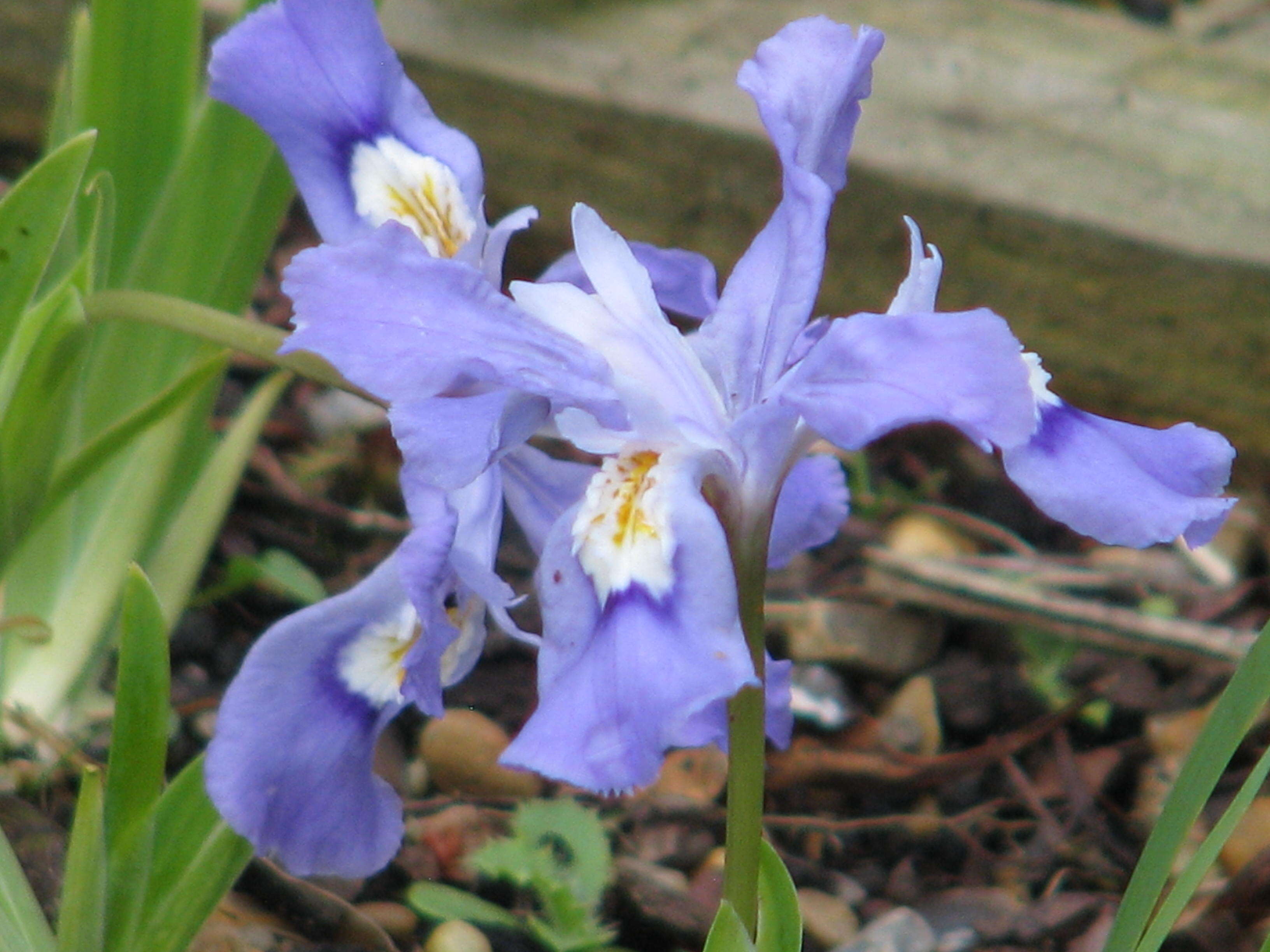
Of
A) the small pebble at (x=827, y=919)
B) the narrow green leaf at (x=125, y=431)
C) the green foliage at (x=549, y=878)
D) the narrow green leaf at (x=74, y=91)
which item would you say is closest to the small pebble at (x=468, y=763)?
the green foliage at (x=549, y=878)

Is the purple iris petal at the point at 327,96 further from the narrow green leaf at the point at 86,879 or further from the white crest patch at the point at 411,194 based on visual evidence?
the narrow green leaf at the point at 86,879

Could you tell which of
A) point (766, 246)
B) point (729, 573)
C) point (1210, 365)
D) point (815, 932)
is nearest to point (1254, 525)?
point (1210, 365)

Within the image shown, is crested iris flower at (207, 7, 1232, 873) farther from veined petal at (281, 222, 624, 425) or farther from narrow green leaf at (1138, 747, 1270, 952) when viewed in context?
narrow green leaf at (1138, 747, 1270, 952)

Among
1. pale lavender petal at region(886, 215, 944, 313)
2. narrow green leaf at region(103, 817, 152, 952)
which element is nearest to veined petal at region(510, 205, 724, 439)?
pale lavender petal at region(886, 215, 944, 313)

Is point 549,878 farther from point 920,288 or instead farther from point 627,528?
point 920,288

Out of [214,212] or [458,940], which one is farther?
[214,212]

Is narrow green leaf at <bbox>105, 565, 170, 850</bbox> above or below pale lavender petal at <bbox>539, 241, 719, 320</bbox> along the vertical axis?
below

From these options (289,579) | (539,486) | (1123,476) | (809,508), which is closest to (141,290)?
(289,579)
